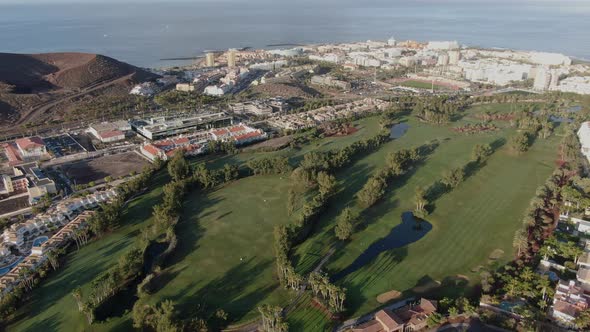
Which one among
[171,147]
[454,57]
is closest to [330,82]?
[454,57]

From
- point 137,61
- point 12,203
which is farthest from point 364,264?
point 137,61

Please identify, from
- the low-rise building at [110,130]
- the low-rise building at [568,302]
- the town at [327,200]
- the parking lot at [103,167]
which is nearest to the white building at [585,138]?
the town at [327,200]

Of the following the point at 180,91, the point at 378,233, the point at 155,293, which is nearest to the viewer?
the point at 155,293

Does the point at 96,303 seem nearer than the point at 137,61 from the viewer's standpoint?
Yes

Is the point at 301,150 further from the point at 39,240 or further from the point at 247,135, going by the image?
the point at 39,240

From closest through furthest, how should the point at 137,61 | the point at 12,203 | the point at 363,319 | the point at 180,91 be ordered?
the point at 363,319 → the point at 12,203 → the point at 180,91 → the point at 137,61

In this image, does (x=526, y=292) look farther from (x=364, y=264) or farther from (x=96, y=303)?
(x=96, y=303)

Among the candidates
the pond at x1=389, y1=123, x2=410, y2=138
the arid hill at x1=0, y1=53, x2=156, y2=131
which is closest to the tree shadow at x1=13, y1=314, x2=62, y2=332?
the pond at x1=389, y1=123, x2=410, y2=138
